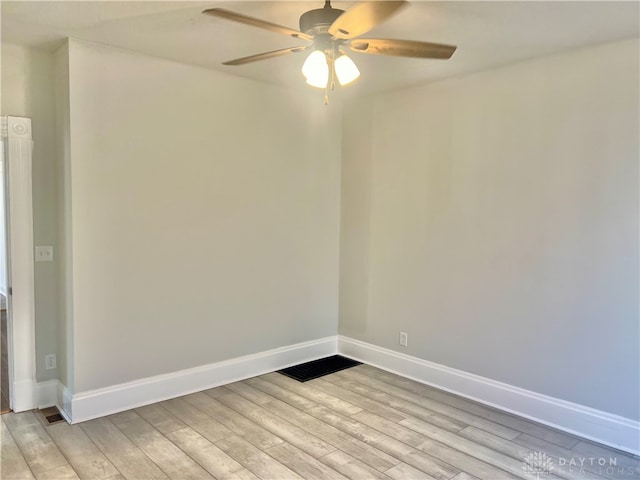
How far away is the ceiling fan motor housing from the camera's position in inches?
86.4

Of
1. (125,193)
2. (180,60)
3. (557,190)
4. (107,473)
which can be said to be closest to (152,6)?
(180,60)

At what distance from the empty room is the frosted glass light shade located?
0.01 m

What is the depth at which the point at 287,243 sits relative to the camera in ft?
14.0

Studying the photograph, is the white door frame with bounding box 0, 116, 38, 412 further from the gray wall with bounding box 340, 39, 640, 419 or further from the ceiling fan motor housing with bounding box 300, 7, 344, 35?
the gray wall with bounding box 340, 39, 640, 419

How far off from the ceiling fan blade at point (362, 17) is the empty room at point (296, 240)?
0.04m

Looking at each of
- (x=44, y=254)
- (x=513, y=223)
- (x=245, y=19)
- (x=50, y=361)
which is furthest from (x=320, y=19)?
(x=50, y=361)

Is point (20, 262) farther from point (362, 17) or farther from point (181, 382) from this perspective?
point (362, 17)

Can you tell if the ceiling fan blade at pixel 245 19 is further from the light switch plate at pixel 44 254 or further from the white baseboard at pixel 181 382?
the white baseboard at pixel 181 382

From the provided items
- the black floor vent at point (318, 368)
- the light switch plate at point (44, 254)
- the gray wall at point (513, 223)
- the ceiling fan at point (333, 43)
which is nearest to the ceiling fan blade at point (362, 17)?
the ceiling fan at point (333, 43)

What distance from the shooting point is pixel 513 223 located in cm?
337

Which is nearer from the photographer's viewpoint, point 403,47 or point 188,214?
point 403,47

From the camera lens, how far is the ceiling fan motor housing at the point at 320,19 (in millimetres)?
2195

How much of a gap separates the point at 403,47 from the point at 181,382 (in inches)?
115

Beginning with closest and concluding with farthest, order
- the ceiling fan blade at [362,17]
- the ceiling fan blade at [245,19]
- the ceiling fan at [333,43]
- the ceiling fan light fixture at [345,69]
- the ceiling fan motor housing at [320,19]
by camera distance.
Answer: the ceiling fan blade at [362,17]
the ceiling fan blade at [245,19]
the ceiling fan at [333,43]
the ceiling fan motor housing at [320,19]
the ceiling fan light fixture at [345,69]
